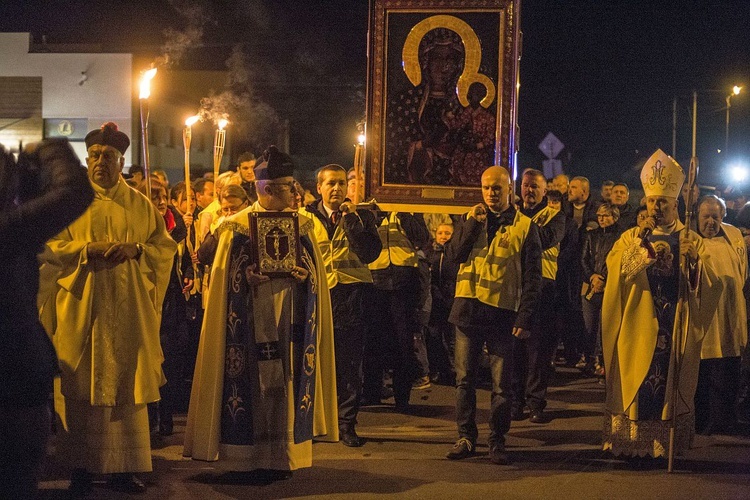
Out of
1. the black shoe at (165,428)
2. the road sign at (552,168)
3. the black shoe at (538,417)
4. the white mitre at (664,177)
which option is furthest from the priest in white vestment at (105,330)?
the road sign at (552,168)

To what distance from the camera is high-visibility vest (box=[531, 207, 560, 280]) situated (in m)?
10.2

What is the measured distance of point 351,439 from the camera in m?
8.74

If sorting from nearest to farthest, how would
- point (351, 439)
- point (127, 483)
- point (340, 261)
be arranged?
point (127, 483) → point (351, 439) → point (340, 261)

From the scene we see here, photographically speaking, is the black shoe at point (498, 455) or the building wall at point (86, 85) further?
the building wall at point (86, 85)

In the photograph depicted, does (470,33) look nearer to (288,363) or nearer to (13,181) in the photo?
(288,363)

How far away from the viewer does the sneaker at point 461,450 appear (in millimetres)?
8203

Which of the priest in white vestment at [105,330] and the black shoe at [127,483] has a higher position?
the priest in white vestment at [105,330]

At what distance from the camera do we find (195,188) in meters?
11.5

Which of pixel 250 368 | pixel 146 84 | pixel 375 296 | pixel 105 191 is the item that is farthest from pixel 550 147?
pixel 105 191

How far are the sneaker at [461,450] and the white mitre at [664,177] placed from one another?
245 cm

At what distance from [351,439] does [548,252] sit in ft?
10.1

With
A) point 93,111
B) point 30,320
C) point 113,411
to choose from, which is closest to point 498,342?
point 113,411

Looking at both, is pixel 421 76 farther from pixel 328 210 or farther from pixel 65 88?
pixel 65 88

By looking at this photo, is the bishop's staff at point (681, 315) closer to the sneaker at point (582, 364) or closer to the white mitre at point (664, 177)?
the white mitre at point (664, 177)
